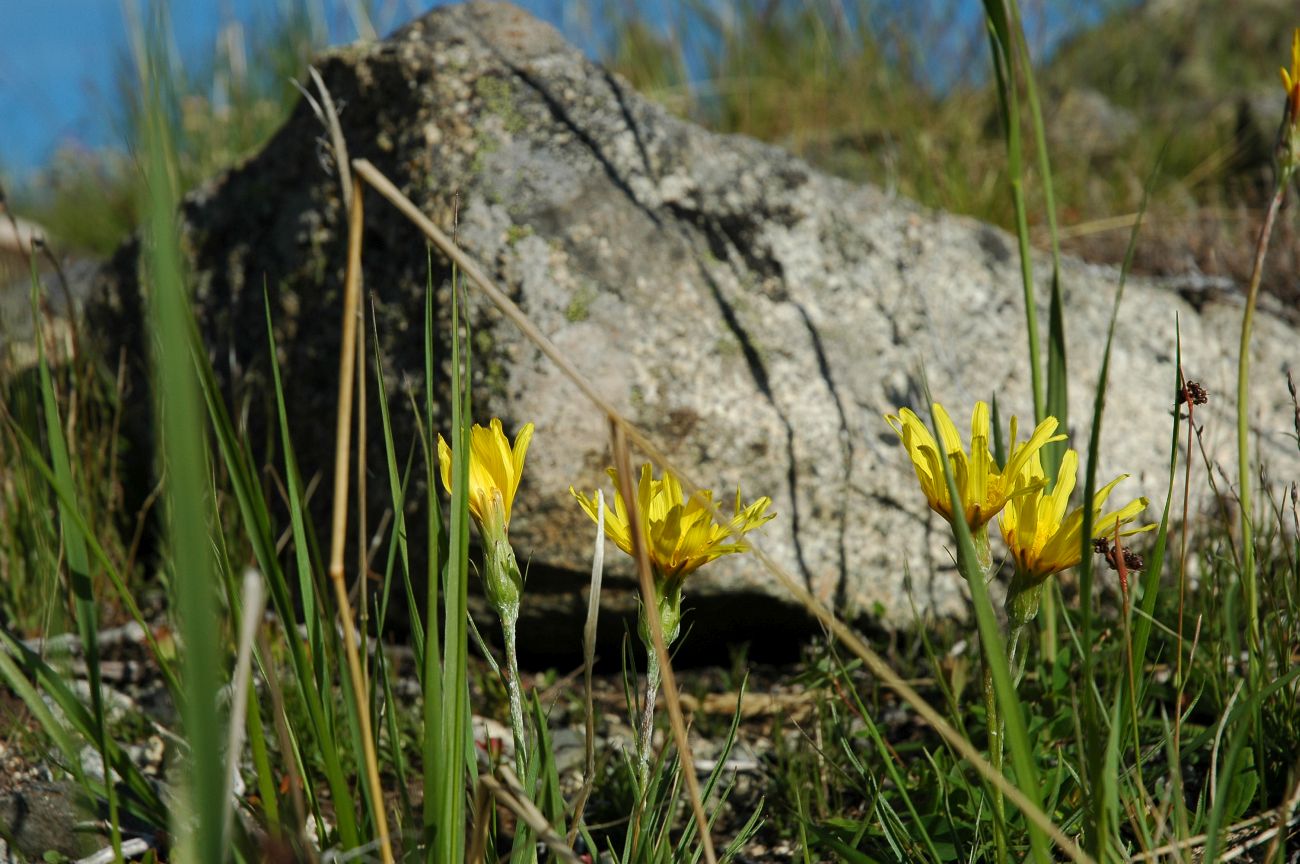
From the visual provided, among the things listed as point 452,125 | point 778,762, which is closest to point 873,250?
point 452,125

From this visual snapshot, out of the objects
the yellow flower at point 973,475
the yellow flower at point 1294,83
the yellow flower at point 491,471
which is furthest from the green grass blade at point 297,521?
the yellow flower at point 1294,83

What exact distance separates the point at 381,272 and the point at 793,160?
3.46 ft

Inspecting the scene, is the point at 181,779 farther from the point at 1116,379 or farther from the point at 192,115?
the point at 192,115

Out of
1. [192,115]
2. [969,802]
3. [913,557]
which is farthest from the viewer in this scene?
[192,115]

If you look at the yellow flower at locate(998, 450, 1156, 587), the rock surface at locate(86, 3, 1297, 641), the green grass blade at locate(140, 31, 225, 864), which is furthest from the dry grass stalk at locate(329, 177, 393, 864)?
the rock surface at locate(86, 3, 1297, 641)

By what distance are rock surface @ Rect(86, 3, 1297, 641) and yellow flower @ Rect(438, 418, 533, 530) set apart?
35.2 inches

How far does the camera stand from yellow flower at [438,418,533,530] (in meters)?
1.12

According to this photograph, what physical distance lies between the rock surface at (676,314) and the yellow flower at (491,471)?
2.93 ft

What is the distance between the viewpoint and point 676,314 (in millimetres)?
2172

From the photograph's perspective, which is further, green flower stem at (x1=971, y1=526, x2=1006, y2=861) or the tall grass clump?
green flower stem at (x1=971, y1=526, x2=1006, y2=861)

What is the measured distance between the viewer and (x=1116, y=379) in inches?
98.1

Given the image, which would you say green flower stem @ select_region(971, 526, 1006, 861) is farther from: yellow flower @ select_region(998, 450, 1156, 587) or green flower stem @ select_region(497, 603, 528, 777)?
green flower stem @ select_region(497, 603, 528, 777)

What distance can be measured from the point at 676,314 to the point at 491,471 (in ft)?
3.60

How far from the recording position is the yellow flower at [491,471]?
112 centimetres
